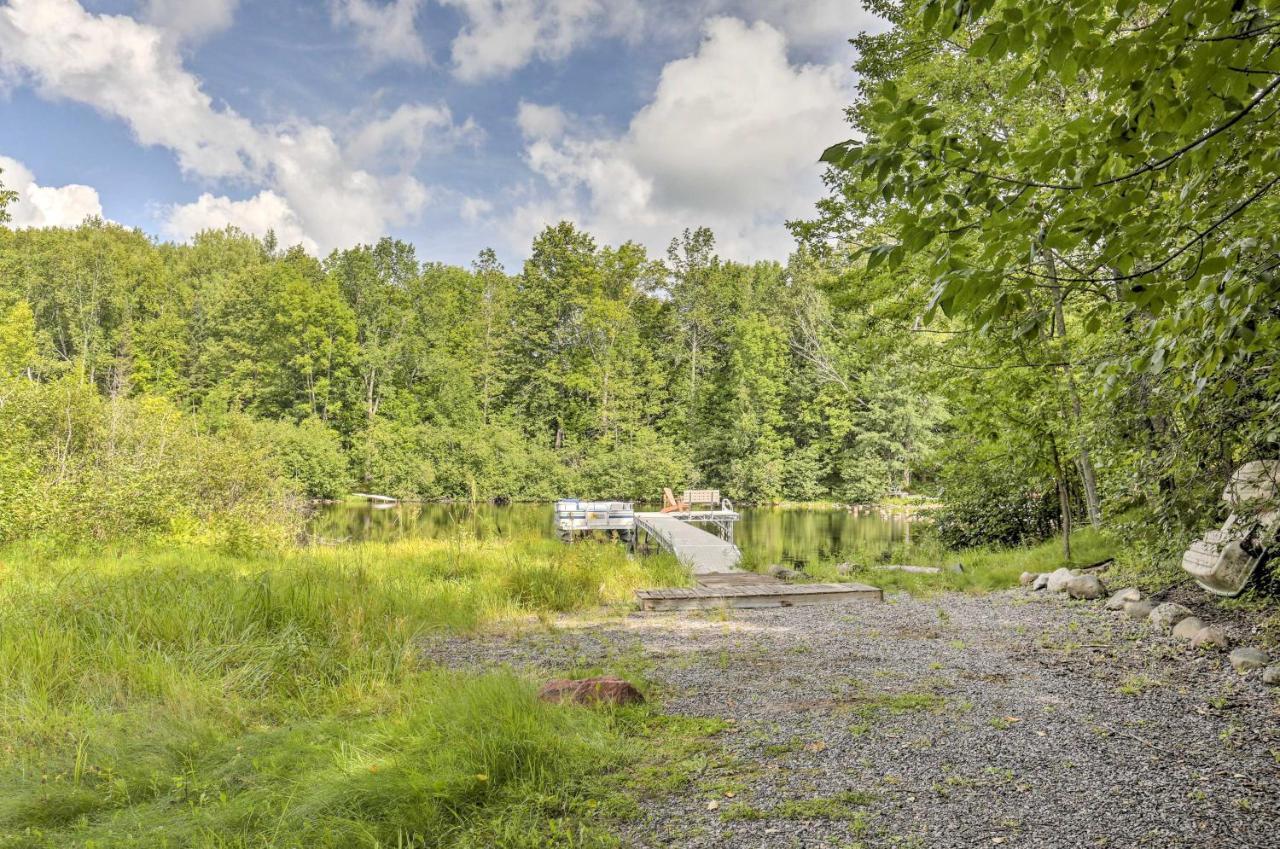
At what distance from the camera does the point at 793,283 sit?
3984cm

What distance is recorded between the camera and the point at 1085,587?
23.3ft

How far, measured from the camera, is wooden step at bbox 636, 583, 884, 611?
8062mm

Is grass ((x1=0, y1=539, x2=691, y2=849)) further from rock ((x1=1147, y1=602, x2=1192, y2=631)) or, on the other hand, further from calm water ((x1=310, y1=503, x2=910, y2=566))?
calm water ((x1=310, y1=503, x2=910, y2=566))

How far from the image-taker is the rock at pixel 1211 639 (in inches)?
185

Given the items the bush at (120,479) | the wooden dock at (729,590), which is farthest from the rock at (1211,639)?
the bush at (120,479)

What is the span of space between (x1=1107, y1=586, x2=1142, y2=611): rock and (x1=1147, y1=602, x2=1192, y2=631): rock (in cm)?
67

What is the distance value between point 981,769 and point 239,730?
381cm

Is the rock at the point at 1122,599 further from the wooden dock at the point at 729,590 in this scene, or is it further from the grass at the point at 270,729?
the grass at the point at 270,729

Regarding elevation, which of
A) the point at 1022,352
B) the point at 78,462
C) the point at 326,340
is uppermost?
the point at 326,340

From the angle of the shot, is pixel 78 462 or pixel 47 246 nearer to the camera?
pixel 78 462

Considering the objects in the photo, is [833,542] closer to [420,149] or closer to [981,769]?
[981,769]

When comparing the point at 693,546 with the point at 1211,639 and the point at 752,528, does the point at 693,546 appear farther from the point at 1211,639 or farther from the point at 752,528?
the point at 752,528

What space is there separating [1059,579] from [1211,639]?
3.00 meters

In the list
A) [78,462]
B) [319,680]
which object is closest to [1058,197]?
[319,680]
